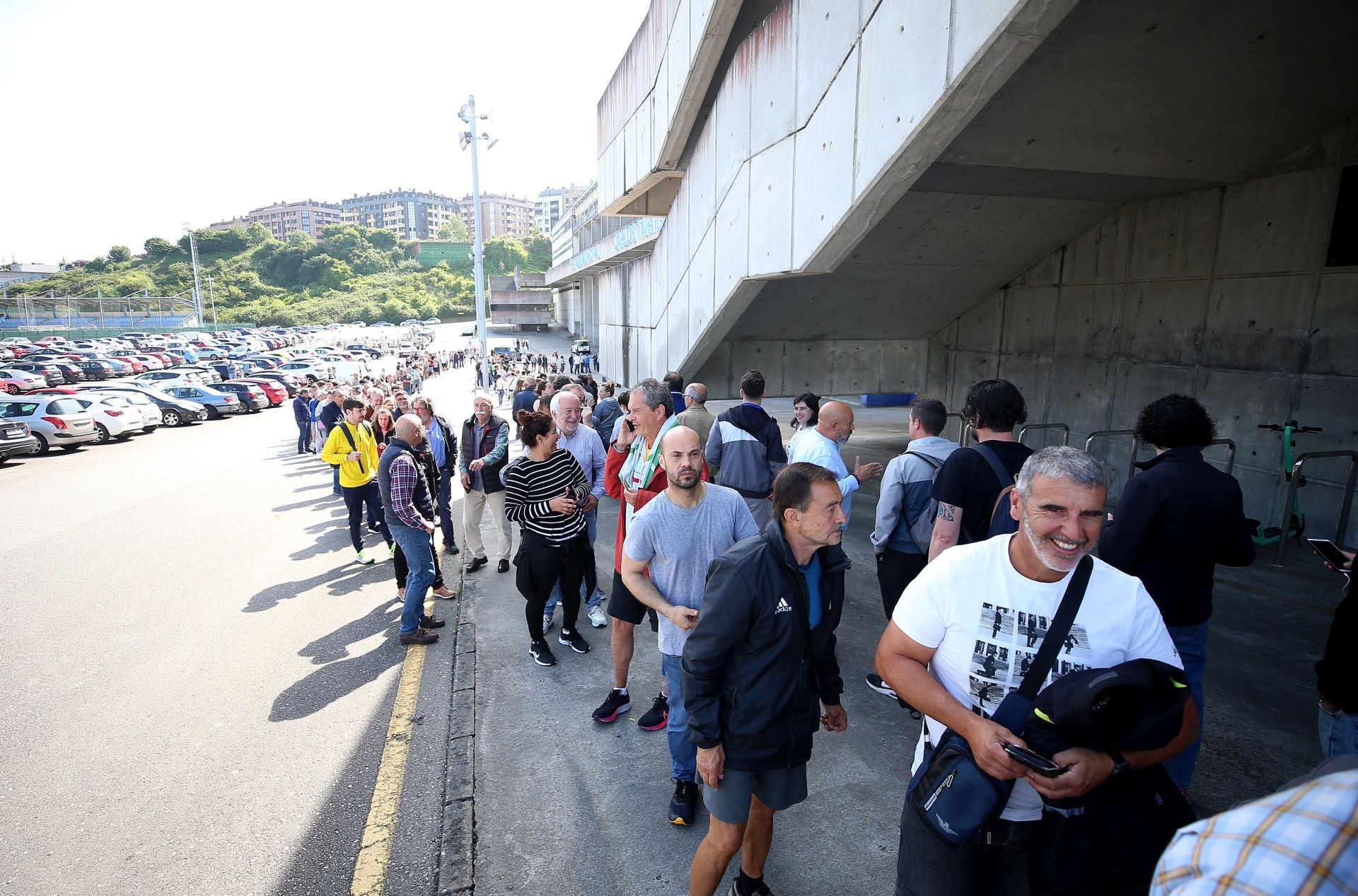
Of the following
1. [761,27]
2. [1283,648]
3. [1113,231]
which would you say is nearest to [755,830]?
[1283,648]

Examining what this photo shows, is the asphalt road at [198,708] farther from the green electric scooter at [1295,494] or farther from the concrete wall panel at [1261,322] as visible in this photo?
the concrete wall panel at [1261,322]

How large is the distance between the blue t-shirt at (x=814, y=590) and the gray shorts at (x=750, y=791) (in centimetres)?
58

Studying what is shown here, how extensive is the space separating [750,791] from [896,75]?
619cm

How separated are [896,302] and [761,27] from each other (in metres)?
5.32

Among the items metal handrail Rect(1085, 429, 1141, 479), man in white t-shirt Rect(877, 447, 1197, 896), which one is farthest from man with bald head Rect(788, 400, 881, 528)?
metal handrail Rect(1085, 429, 1141, 479)

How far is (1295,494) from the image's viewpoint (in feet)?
26.1

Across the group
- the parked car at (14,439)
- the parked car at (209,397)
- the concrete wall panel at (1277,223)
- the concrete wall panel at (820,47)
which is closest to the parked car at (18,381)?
the parked car at (209,397)

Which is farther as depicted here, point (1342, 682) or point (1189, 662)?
point (1189, 662)

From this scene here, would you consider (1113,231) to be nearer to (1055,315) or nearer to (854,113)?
(1055,315)

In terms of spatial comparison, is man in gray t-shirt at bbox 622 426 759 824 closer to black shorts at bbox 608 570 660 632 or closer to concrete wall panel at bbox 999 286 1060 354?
black shorts at bbox 608 570 660 632

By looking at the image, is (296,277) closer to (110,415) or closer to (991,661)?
(110,415)

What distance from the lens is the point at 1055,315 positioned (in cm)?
1144

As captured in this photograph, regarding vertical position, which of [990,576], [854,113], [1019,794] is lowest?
[1019,794]

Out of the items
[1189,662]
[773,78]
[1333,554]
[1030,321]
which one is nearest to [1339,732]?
[1189,662]
